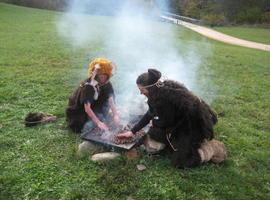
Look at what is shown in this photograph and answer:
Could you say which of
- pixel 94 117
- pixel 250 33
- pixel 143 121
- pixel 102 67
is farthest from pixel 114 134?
pixel 250 33

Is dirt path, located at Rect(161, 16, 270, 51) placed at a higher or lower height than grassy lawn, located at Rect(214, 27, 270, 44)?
higher

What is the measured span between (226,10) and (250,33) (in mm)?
1921

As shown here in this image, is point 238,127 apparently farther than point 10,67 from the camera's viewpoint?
No

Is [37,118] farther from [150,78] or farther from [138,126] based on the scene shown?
[150,78]

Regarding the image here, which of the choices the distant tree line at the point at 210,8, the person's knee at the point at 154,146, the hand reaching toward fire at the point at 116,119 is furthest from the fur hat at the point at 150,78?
the distant tree line at the point at 210,8

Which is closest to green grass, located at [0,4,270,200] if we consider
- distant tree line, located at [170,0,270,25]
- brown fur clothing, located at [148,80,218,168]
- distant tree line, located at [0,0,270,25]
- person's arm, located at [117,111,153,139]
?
brown fur clothing, located at [148,80,218,168]

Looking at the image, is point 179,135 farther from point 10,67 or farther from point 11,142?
point 10,67

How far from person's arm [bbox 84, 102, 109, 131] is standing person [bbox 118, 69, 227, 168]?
59 cm

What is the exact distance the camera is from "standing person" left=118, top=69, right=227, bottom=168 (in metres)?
4.47

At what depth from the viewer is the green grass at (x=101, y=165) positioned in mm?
4219

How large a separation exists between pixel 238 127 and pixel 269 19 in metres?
22.9

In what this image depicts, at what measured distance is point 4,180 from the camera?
4.32 meters

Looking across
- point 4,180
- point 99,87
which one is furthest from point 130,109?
point 4,180

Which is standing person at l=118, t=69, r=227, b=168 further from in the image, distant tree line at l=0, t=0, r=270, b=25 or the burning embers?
distant tree line at l=0, t=0, r=270, b=25
